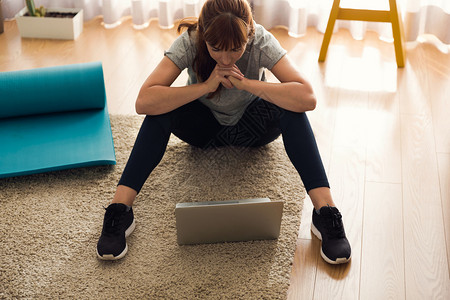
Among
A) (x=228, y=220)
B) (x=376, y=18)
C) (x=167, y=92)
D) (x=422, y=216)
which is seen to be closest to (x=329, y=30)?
(x=376, y=18)

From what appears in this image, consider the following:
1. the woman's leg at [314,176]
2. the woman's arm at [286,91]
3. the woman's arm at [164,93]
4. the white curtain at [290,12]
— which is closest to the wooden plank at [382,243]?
the woman's leg at [314,176]

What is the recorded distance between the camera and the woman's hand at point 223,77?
166 cm

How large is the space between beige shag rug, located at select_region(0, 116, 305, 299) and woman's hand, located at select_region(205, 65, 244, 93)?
42 centimetres

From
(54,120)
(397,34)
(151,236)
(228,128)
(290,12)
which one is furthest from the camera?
(290,12)

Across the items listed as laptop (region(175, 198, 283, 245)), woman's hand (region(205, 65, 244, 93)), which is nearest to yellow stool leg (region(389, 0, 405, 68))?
woman's hand (region(205, 65, 244, 93))

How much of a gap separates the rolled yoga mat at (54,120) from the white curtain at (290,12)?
3.54ft

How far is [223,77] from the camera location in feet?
5.48

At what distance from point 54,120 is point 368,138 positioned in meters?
1.25

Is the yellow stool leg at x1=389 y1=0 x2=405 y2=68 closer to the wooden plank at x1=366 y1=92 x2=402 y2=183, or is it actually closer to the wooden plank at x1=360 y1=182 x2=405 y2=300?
the wooden plank at x1=366 y1=92 x2=402 y2=183

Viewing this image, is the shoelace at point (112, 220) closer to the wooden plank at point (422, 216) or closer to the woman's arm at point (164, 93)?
the woman's arm at point (164, 93)

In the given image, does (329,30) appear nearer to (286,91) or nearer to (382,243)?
(286,91)

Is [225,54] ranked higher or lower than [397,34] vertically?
higher

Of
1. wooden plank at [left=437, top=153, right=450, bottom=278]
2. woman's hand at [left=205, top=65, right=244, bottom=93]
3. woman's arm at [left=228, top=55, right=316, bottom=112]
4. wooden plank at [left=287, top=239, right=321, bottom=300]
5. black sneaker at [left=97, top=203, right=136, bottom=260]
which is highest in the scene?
woman's hand at [left=205, top=65, right=244, bottom=93]

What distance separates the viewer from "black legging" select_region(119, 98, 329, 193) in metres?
1.72
